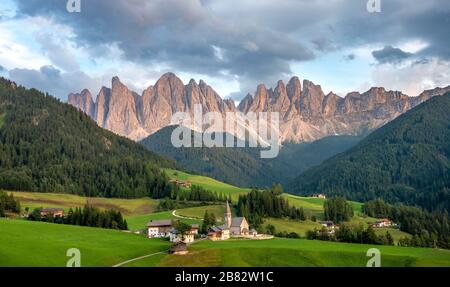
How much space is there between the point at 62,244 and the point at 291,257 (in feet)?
131

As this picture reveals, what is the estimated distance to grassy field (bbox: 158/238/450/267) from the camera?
8681 cm

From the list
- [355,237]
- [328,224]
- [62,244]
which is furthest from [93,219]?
[328,224]

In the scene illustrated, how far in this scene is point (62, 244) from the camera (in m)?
94.8

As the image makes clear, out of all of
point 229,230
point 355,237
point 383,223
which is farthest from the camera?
point 383,223

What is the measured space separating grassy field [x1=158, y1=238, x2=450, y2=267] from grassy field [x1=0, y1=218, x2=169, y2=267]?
26.4 feet

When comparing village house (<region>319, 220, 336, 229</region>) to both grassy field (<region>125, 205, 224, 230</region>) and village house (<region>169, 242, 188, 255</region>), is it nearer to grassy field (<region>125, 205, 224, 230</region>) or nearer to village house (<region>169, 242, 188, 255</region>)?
grassy field (<region>125, 205, 224, 230</region>)

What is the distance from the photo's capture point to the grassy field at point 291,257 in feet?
285

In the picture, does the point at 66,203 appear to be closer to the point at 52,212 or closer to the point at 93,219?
the point at 52,212

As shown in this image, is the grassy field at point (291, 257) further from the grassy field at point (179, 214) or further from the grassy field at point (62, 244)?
the grassy field at point (179, 214)

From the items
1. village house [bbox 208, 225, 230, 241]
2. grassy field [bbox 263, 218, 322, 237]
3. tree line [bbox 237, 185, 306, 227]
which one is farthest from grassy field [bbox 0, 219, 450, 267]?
tree line [bbox 237, 185, 306, 227]

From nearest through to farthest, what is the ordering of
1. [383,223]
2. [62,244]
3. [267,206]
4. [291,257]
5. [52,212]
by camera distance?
[291,257] < [62,244] < [52,212] < [267,206] < [383,223]

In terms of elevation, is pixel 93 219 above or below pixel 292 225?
above
